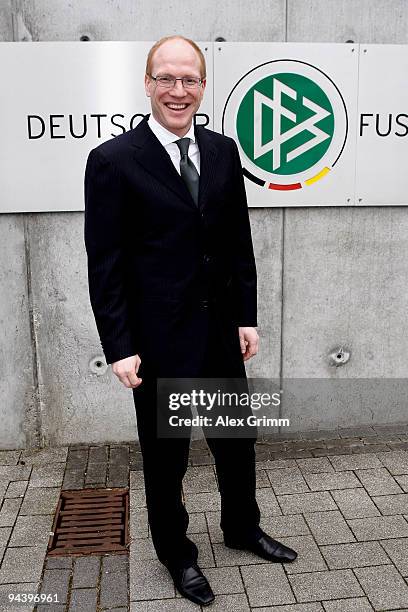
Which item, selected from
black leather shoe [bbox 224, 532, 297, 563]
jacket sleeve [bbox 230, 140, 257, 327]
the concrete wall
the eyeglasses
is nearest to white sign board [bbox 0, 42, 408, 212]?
the concrete wall

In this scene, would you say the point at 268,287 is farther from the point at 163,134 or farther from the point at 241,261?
the point at 163,134

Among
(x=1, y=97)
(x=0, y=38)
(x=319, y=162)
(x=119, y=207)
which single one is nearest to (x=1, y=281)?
(x=1, y=97)

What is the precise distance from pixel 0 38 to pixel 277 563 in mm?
3238

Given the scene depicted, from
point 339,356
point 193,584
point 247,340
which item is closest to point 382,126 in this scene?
point 339,356

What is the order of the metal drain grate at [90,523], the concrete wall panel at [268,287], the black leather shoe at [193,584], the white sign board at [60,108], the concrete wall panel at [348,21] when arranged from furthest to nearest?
the concrete wall panel at [268,287], the concrete wall panel at [348,21], the white sign board at [60,108], the metal drain grate at [90,523], the black leather shoe at [193,584]

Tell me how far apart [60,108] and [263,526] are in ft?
8.60

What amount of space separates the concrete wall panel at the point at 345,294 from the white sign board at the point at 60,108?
1.08m

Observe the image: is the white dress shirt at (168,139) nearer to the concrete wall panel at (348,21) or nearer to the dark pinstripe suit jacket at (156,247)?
the dark pinstripe suit jacket at (156,247)

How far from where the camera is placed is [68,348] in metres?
4.26

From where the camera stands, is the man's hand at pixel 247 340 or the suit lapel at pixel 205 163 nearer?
the suit lapel at pixel 205 163

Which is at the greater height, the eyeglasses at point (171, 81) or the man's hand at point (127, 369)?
the eyeglasses at point (171, 81)

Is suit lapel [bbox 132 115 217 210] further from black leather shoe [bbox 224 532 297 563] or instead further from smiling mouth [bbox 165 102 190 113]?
black leather shoe [bbox 224 532 297 563]

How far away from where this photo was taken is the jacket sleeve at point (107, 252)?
2605 millimetres

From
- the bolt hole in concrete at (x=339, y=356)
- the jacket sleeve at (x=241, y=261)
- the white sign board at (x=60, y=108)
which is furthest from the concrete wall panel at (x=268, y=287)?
the jacket sleeve at (x=241, y=261)
